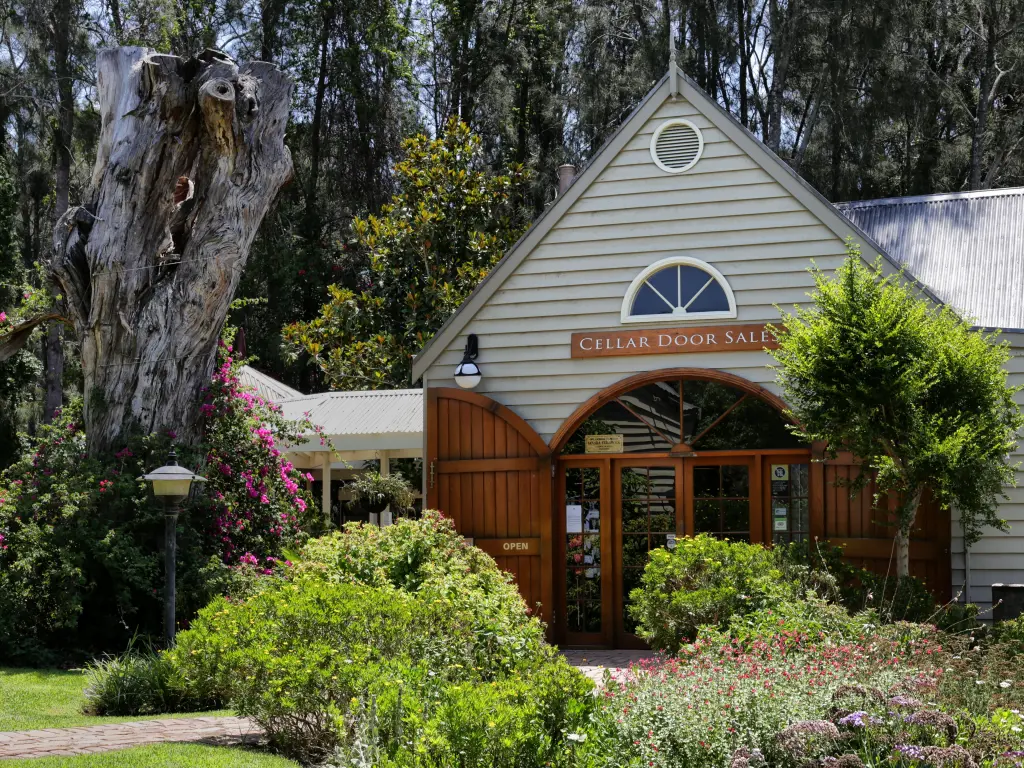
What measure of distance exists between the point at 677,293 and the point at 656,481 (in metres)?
2.03

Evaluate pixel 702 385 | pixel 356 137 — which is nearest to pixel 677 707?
pixel 702 385

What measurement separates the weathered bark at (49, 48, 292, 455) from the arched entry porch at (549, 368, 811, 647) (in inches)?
172

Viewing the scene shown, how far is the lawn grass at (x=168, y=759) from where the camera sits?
19.6 feet

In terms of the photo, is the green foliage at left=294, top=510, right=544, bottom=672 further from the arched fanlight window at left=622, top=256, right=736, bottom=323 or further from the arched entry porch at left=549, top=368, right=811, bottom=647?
the arched fanlight window at left=622, top=256, right=736, bottom=323

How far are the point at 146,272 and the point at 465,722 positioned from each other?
349 inches

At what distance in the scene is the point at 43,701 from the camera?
8594mm

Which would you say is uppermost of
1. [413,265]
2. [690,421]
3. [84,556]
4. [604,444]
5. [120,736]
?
[413,265]

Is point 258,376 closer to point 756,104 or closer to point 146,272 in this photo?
point 146,272

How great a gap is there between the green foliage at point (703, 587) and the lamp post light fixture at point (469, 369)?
321 centimetres

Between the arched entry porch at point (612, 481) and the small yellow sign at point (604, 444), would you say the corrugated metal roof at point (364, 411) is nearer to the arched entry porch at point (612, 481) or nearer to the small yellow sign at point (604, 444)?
the arched entry porch at point (612, 481)

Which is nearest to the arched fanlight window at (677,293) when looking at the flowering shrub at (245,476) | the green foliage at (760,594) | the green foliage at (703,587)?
the green foliage at (760,594)

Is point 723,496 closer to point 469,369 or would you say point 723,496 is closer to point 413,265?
point 469,369

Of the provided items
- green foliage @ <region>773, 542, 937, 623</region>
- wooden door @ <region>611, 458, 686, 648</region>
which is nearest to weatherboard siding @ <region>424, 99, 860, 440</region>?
wooden door @ <region>611, 458, 686, 648</region>

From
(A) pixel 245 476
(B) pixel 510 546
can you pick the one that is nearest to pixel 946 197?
(B) pixel 510 546
